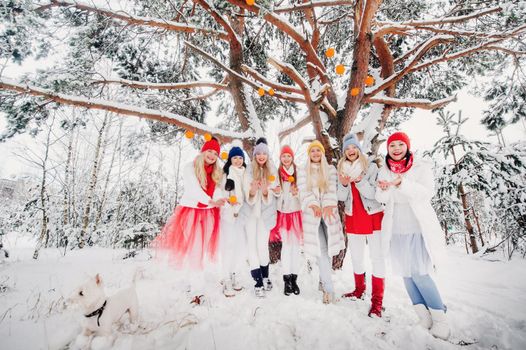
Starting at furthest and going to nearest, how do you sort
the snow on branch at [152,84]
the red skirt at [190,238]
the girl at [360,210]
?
the snow on branch at [152,84] < the red skirt at [190,238] < the girl at [360,210]

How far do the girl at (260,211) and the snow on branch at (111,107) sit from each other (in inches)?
60.0

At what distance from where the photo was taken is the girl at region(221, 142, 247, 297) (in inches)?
117

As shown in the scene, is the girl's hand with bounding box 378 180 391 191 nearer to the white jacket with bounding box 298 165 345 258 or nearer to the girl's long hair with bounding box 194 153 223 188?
the white jacket with bounding box 298 165 345 258

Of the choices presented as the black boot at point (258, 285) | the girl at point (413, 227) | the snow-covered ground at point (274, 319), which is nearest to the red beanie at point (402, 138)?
the girl at point (413, 227)

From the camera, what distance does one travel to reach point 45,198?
A: 5.91 meters

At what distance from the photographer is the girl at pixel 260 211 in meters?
2.98

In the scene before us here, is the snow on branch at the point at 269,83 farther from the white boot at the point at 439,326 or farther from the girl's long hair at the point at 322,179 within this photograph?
the white boot at the point at 439,326

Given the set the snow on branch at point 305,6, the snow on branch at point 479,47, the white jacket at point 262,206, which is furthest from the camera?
the snow on branch at point 305,6

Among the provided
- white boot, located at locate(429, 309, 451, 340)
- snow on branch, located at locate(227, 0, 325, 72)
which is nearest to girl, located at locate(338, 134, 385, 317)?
white boot, located at locate(429, 309, 451, 340)

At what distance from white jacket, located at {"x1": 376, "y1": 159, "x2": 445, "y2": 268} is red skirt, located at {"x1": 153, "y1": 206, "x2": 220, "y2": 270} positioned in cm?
214

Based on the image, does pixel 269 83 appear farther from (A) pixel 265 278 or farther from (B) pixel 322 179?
(A) pixel 265 278

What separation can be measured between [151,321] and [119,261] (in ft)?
12.9

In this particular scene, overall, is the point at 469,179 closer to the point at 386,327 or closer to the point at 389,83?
the point at 389,83

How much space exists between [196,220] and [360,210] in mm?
2102
